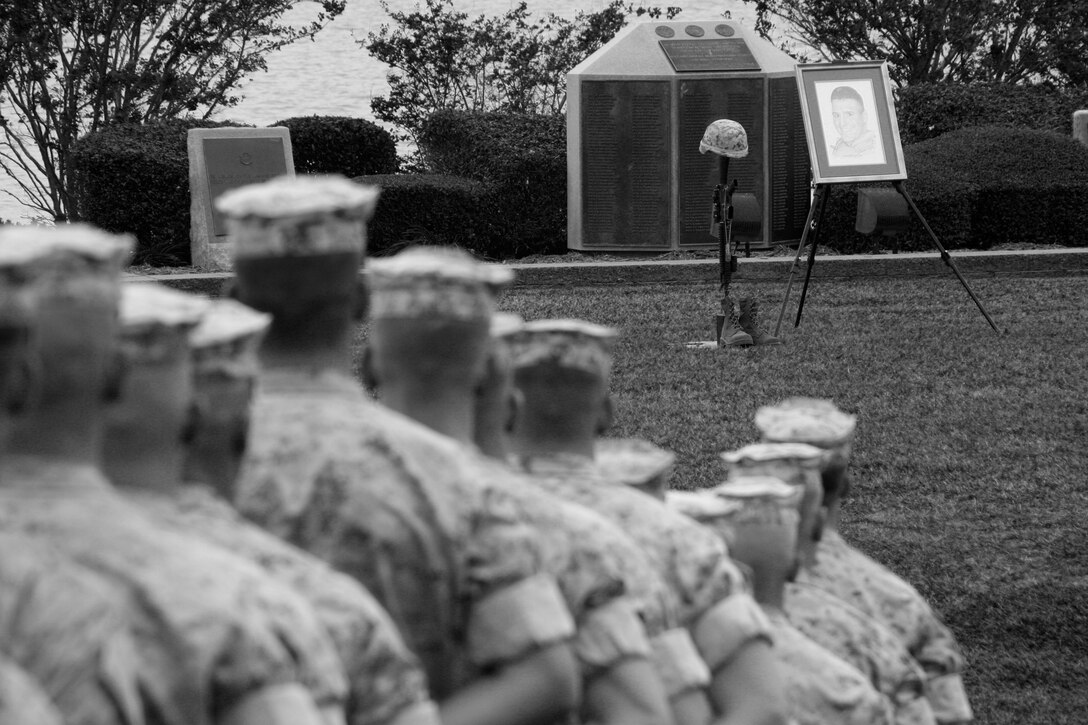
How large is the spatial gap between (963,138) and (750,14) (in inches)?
634

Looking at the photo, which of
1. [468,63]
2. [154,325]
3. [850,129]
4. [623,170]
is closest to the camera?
[154,325]

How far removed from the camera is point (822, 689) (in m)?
3.55

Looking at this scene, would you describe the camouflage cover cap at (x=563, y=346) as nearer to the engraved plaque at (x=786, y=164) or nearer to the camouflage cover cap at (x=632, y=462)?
the camouflage cover cap at (x=632, y=462)

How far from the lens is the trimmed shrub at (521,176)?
2033 cm

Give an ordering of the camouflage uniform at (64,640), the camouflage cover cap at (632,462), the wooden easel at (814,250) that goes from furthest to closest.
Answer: the wooden easel at (814,250)
the camouflage cover cap at (632,462)
the camouflage uniform at (64,640)

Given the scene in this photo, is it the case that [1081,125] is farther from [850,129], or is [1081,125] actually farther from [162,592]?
[162,592]

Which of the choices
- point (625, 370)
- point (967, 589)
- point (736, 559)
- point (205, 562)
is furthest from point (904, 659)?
point (625, 370)

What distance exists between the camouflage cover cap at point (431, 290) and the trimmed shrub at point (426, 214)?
1637cm

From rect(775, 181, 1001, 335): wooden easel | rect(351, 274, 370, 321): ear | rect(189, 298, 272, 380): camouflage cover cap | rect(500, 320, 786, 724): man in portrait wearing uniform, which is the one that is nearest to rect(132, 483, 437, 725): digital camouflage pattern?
rect(189, 298, 272, 380): camouflage cover cap

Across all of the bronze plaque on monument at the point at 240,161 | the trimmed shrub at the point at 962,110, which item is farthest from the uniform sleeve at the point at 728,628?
the trimmed shrub at the point at 962,110

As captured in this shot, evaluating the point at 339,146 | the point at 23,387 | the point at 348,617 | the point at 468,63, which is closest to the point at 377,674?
the point at 348,617

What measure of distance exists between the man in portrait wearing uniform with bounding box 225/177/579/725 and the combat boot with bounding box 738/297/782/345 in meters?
11.3

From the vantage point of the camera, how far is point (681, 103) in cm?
1988

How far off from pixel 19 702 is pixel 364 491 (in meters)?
0.90
